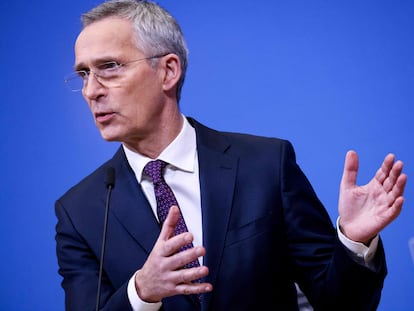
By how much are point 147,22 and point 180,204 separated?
50 cm

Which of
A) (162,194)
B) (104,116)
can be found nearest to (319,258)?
(162,194)

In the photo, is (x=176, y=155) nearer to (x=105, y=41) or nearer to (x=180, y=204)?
(x=180, y=204)

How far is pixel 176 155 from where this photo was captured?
162 centimetres

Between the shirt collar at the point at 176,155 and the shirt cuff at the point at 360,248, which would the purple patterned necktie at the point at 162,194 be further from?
the shirt cuff at the point at 360,248

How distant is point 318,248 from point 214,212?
0.27m

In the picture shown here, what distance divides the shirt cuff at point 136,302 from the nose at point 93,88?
1.57 ft

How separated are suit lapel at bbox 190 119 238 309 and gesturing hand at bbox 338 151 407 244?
0.32 meters

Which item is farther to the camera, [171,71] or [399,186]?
[171,71]

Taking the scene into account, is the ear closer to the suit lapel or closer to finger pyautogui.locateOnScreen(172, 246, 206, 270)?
the suit lapel

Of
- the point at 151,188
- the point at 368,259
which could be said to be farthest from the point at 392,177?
the point at 151,188

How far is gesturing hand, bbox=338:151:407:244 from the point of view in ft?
4.07

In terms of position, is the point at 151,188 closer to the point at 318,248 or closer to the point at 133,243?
the point at 133,243

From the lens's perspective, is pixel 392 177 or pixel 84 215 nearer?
pixel 392 177

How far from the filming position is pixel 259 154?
1.62 m
